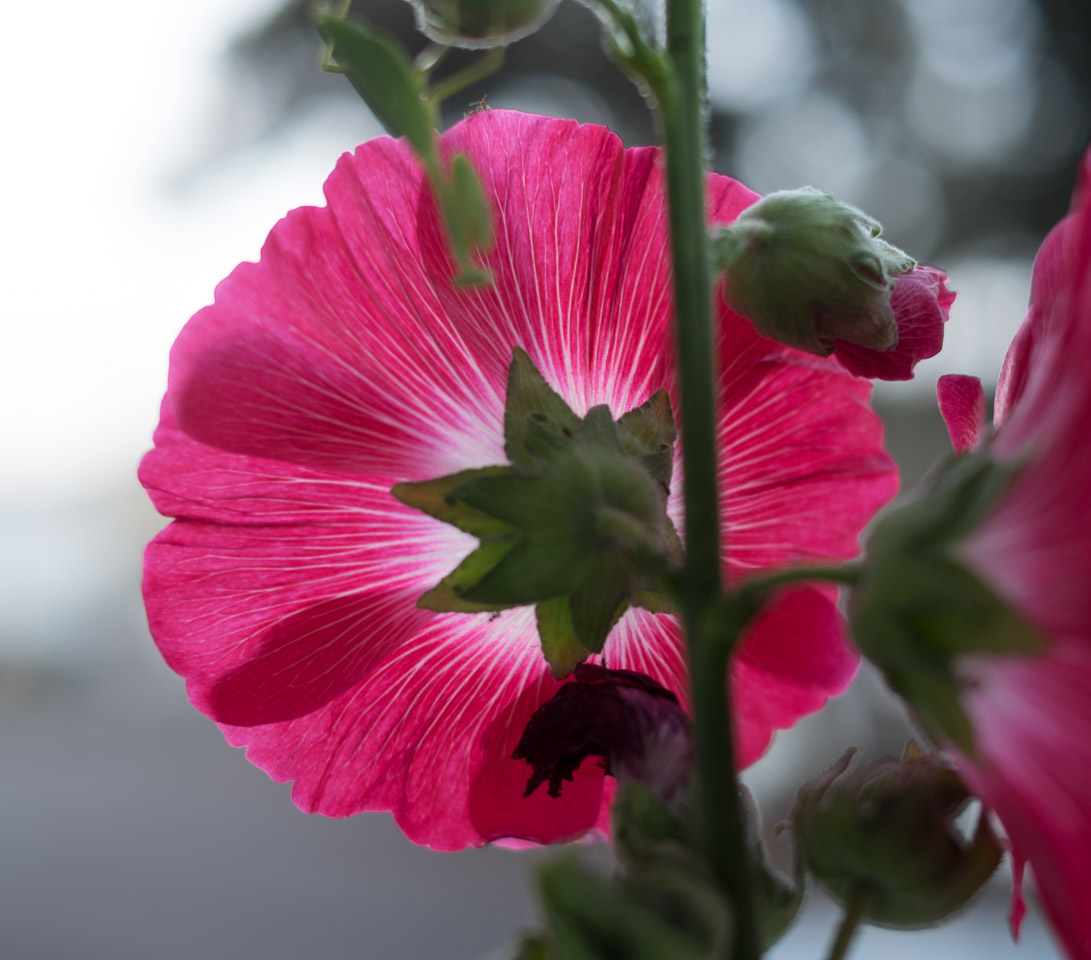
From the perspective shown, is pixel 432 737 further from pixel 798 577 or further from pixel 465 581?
pixel 798 577

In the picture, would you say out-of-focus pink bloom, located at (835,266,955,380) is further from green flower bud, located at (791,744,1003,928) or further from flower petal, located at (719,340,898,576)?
green flower bud, located at (791,744,1003,928)

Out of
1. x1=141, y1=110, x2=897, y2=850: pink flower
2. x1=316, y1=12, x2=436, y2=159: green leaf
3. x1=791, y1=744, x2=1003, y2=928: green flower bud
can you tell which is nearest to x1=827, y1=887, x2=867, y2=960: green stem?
x1=791, y1=744, x2=1003, y2=928: green flower bud

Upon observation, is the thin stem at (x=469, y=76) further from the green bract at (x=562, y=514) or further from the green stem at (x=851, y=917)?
the green stem at (x=851, y=917)

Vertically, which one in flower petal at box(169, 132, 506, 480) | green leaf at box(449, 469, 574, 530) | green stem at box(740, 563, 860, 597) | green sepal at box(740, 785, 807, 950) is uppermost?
flower petal at box(169, 132, 506, 480)

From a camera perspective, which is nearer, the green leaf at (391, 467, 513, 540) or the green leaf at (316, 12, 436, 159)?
the green leaf at (316, 12, 436, 159)

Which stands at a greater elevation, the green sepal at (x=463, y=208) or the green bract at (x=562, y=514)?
the green sepal at (x=463, y=208)

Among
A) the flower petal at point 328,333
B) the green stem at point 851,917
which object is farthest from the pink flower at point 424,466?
the green stem at point 851,917

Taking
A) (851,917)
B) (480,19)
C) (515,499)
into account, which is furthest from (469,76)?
(851,917)
